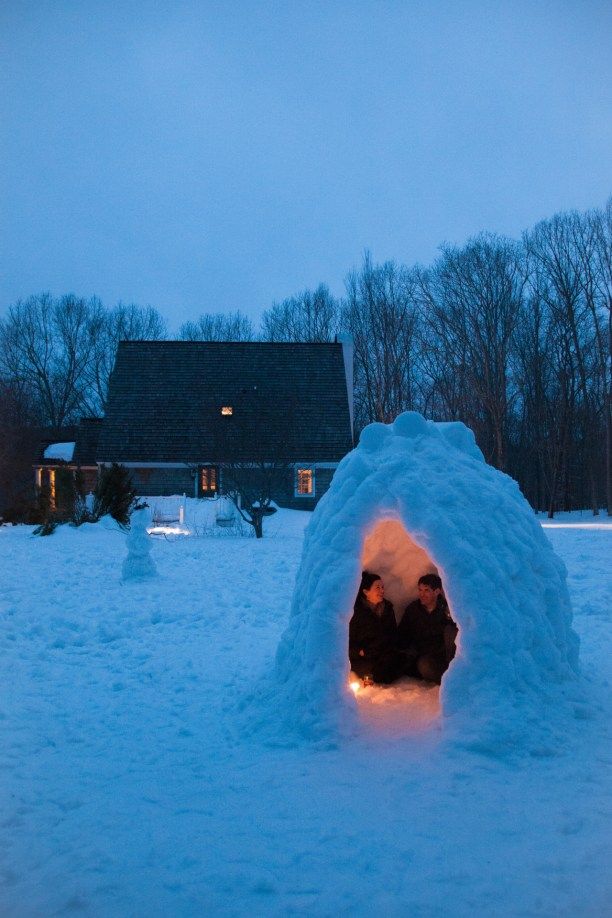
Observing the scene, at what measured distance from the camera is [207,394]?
2730cm

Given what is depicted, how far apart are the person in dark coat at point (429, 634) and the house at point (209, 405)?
56.0ft

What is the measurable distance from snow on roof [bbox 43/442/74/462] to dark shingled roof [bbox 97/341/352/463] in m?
4.87

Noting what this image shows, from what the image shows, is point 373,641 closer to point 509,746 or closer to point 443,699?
point 443,699

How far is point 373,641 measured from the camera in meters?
5.73

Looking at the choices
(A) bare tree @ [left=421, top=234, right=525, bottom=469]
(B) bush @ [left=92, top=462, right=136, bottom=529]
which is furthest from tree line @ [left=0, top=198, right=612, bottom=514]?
(B) bush @ [left=92, top=462, right=136, bottom=529]

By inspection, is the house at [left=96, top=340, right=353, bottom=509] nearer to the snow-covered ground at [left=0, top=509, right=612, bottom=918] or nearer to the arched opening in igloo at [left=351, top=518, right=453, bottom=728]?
the arched opening in igloo at [left=351, top=518, right=453, bottom=728]

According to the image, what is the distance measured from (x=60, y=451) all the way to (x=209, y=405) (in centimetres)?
889

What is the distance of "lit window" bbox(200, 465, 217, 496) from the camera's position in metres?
25.8

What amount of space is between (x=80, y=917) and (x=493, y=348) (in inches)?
1090

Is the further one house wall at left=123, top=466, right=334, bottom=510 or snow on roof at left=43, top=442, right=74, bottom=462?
snow on roof at left=43, top=442, right=74, bottom=462

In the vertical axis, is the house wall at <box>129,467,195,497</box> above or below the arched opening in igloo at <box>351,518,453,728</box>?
above

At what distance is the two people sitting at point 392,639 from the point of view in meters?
5.70

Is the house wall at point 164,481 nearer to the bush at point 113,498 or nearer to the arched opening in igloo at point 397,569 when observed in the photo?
the bush at point 113,498

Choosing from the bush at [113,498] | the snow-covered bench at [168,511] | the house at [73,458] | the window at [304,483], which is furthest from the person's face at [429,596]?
the house at [73,458]
